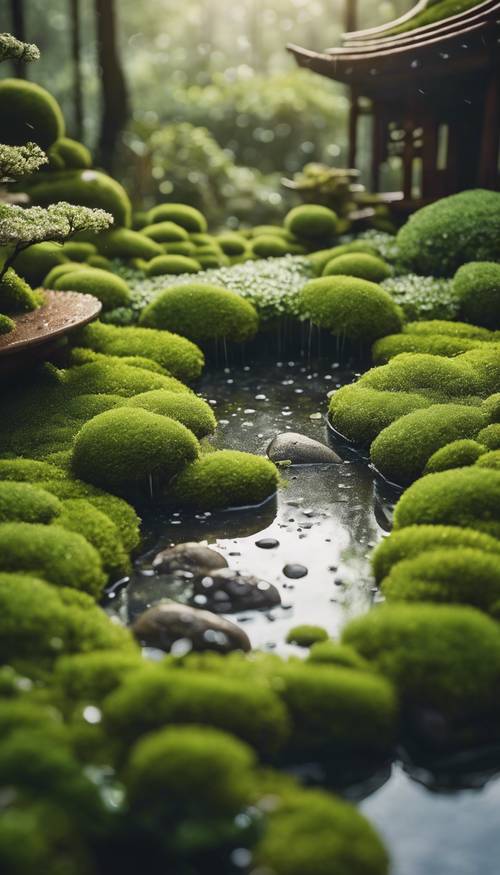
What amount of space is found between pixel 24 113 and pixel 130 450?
9.68 metres

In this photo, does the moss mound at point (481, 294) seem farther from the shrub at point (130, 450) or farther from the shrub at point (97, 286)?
the shrub at point (130, 450)

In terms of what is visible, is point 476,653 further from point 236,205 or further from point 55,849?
point 236,205

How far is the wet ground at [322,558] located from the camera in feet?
14.6

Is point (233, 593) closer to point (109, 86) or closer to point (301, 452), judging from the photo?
point (301, 452)

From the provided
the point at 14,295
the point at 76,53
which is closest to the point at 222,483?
the point at 14,295

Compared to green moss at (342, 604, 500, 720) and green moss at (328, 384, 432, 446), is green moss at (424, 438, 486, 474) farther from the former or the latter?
green moss at (342, 604, 500, 720)

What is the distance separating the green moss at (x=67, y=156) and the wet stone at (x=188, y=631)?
1290 centimetres

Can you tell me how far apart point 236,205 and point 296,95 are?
10232 mm

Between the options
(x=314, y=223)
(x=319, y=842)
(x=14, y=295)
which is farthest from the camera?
(x=314, y=223)

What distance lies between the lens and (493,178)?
626 inches

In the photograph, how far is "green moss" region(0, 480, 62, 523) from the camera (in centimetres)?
668

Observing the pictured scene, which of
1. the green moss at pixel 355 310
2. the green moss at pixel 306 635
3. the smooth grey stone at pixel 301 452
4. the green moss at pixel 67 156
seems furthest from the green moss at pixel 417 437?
the green moss at pixel 67 156

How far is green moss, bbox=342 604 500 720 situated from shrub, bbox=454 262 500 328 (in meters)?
8.37

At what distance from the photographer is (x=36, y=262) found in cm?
1448
